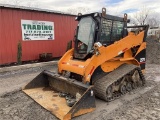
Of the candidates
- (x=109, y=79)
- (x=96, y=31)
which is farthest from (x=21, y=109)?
(x=96, y=31)

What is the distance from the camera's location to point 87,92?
15.3 feet

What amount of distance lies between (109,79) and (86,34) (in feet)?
5.12

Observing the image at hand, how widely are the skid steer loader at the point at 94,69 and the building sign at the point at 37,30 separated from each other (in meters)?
5.57

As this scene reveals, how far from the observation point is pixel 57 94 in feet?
19.5

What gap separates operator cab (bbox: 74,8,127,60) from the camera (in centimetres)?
588

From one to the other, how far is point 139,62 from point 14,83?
15.8 ft

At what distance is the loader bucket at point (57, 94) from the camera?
4554mm

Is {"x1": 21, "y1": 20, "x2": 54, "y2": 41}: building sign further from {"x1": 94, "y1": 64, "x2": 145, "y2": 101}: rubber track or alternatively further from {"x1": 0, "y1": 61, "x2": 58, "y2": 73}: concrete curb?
{"x1": 94, "y1": 64, "x2": 145, "y2": 101}: rubber track

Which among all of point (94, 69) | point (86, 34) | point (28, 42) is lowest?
point (94, 69)

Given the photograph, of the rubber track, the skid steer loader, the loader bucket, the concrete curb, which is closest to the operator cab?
the skid steer loader

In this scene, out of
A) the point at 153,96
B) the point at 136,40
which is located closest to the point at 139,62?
the point at 136,40

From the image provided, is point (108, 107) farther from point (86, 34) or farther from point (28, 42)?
point (28, 42)

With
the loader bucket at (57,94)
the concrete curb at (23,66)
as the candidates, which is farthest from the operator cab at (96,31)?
the concrete curb at (23,66)

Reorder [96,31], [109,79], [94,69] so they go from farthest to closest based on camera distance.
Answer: [96,31], [109,79], [94,69]
